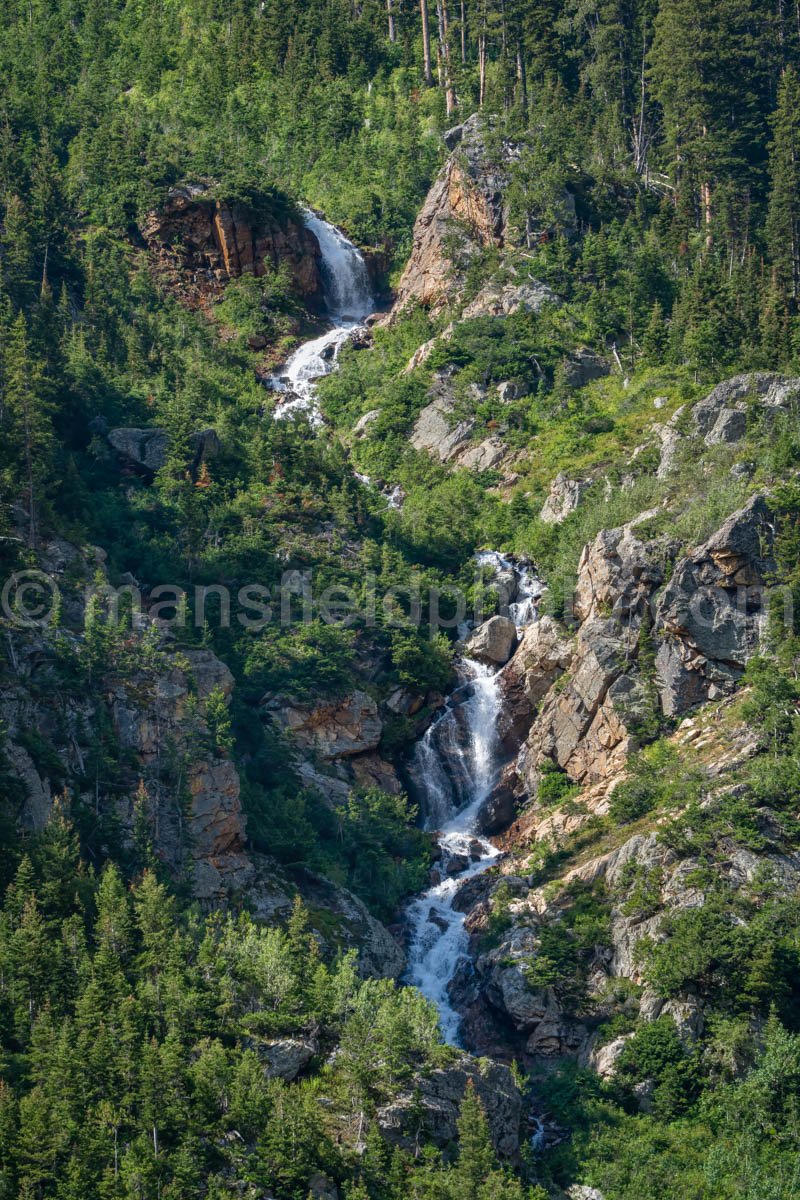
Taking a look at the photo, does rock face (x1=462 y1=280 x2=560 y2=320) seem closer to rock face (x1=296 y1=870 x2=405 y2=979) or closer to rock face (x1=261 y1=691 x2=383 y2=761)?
rock face (x1=261 y1=691 x2=383 y2=761)

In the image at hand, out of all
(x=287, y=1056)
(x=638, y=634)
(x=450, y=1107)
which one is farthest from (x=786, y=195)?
(x=287, y=1056)

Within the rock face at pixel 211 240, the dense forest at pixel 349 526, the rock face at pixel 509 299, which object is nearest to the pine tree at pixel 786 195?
the dense forest at pixel 349 526

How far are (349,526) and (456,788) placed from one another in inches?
723

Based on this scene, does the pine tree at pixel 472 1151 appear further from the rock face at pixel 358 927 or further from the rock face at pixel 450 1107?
the rock face at pixel 358 927

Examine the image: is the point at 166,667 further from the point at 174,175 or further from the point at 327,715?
the point at 174,175

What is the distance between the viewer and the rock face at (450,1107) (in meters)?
58.8

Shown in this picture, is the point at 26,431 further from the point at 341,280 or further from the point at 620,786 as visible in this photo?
the point at 341,280

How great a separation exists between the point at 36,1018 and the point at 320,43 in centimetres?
10197

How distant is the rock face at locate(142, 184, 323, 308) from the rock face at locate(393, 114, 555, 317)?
9850 mm

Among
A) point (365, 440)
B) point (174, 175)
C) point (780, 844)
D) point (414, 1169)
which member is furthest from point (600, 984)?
point (174, 175)

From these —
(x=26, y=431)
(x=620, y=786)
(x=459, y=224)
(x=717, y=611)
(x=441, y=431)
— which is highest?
(x=459, y=224)

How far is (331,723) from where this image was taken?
84.0 m

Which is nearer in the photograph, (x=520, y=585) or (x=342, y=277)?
(x=520, y=585)

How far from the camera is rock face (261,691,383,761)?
272 feet
